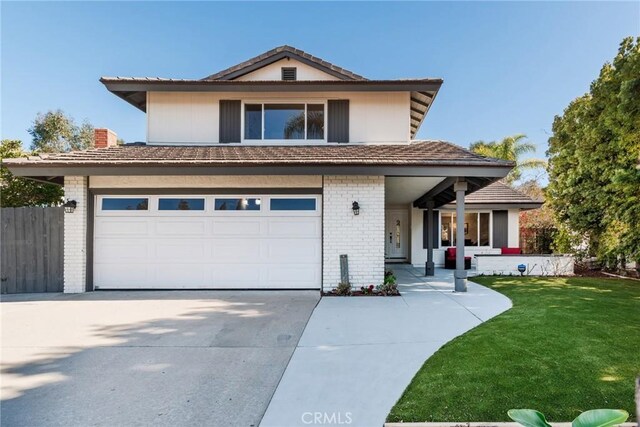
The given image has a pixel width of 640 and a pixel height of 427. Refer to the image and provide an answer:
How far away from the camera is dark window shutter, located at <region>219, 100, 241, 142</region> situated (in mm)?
10164

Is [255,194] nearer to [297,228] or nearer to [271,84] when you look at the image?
[297,228]

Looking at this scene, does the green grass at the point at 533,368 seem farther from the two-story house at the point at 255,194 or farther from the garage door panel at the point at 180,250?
the garage door panel at the point at 180,250

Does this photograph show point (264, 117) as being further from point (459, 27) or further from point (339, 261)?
point (459, 27)

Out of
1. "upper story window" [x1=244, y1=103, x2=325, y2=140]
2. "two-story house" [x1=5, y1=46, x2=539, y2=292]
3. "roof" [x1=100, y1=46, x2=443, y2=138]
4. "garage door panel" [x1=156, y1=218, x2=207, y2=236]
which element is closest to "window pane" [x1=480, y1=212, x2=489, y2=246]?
"two-story house" [x1=5, y1=46, x2=539, y2=292]

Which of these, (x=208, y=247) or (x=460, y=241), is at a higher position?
(x=460, y=241)

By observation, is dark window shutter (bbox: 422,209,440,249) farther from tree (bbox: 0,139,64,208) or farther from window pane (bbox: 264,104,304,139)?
tree (bbox: 0,139,64,208)

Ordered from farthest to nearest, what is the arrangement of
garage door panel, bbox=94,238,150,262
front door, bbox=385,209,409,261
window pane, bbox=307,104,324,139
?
front door, bbox=385,209,409,261 → window pane, bbox=307,104,324,139 → garage door panel, bbox=94,238,150,262

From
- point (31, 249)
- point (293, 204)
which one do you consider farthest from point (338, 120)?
point (31, 249)

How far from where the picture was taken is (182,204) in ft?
28.2

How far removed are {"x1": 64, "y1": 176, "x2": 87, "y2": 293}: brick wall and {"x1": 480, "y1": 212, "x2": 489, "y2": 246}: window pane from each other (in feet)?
49.2

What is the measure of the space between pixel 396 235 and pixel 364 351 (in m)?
11.4

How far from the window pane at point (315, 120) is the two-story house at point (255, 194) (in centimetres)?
26

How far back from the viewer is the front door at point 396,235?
50.0 ft

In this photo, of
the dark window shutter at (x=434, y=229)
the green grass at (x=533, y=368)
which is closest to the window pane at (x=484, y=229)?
the dark window shutter at (x=434, y=229)
